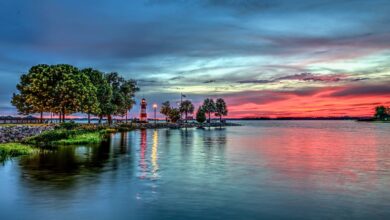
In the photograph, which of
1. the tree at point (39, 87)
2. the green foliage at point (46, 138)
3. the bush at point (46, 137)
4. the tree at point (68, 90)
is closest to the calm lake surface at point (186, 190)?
the green foliage at point (46, 138)

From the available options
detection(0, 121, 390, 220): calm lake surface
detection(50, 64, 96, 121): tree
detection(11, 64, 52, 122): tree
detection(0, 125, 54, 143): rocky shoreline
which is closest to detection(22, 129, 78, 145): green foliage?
detection(0, 125, 54, 143): rocky shoreline

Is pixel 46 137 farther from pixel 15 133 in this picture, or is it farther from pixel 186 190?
pixel 186 190

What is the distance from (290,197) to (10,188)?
1668 cm

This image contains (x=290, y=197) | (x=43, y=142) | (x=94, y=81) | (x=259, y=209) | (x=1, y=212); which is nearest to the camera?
(x=1, y=212)

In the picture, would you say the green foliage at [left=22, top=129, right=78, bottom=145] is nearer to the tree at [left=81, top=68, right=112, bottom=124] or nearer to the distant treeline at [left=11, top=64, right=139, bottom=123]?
the distant treeline at [left=11, top=64, right=139, bottom=123]

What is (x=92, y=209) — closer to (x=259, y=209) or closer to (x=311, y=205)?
(x=259, y=209)

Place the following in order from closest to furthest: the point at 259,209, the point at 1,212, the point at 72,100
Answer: the point at 1,212
the point at 259,209
the point at 72,100

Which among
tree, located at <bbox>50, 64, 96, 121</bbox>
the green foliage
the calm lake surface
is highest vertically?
tree, located at <bbox>50, 64, 96, 121</bbox>

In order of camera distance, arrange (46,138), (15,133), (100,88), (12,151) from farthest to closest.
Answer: (100,88) → (15,133) → (46,138) → (12,151)

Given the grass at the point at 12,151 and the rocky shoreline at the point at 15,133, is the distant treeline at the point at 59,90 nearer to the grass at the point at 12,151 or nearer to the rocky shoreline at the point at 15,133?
the rocky shoreline at the point at 15,133

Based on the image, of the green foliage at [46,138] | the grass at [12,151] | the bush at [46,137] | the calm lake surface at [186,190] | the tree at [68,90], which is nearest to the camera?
the calm lake surface at [186,190]

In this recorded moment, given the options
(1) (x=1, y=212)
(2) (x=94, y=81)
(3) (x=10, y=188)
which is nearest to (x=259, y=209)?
(1) (x=1, y=212)

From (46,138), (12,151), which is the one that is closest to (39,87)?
(46,138)

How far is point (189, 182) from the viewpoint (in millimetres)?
26766
